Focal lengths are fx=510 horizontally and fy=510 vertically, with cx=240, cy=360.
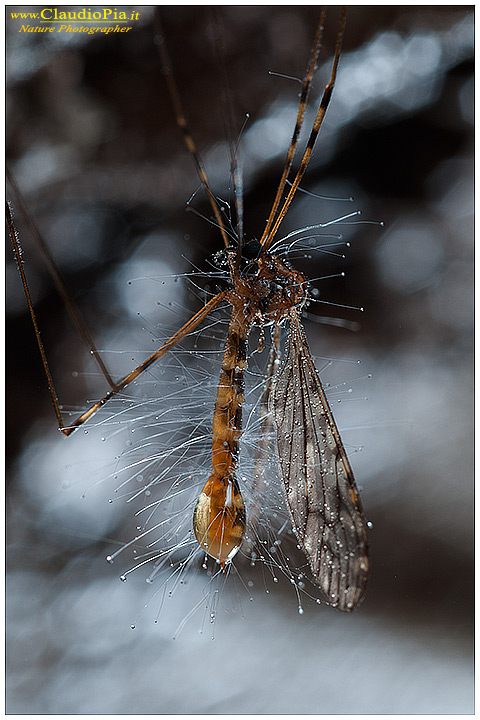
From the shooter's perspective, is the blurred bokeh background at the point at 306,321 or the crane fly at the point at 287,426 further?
the blurred bokeh background at the point at 306,321

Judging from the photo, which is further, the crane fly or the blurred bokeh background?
the blurred bokeh background

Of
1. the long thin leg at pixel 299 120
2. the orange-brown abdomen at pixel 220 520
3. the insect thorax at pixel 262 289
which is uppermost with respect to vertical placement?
the long thin leg at pixel 299 120

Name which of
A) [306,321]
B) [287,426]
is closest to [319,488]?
[287,426]

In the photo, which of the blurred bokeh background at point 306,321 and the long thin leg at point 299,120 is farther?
the blurred bokeh background at point 306,321

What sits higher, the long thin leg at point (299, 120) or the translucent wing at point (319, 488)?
the long thin leg at point (299, 120)

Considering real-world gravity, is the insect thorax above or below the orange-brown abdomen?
above

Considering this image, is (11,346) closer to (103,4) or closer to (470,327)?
(103,4)

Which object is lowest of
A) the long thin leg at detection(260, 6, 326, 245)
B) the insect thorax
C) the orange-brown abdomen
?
the orange-brown abdomen
